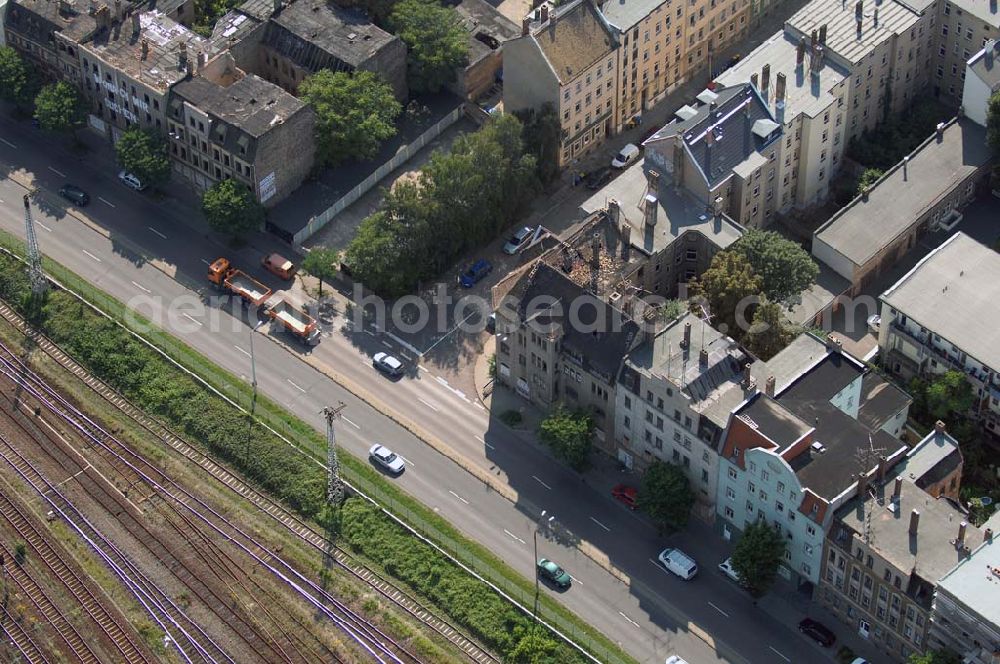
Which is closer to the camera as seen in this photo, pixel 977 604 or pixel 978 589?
pixel 977 604

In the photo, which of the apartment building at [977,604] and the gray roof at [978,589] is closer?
the apartment building at [977,604]

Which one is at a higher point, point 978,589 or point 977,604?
point 978,589

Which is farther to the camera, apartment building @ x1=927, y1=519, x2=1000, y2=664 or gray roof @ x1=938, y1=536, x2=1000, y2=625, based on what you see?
gray roof @ x1=938, y1=536, x2=1000, y2=625
